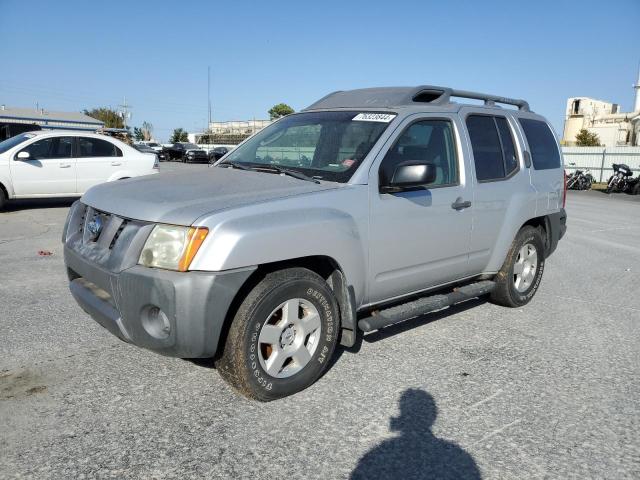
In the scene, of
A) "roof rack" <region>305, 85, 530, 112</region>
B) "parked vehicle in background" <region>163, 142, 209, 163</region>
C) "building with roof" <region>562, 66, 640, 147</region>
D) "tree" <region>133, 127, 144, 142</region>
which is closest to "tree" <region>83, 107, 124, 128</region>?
"tree" <region>133, 127, 144, 142</region>

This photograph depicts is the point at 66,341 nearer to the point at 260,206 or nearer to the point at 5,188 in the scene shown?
the point at 260,206

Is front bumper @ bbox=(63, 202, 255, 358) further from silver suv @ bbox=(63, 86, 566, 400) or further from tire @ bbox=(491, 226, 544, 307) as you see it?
tire @ bbox=(491, 226, 544, 307)

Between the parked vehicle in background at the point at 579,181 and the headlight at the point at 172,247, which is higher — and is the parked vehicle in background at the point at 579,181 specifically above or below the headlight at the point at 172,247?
below

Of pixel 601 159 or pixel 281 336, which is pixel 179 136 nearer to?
pixel 601 159

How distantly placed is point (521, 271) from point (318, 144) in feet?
8.30

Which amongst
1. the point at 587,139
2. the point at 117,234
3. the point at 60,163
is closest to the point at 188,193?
the point at 117,234

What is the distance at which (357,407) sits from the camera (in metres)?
3.17

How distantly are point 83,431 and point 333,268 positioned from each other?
67.8 inches

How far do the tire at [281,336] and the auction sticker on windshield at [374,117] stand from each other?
1.38 meters

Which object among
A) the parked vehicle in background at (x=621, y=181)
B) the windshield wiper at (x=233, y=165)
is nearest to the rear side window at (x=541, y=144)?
the windshield wiper at (x=233, y=165)

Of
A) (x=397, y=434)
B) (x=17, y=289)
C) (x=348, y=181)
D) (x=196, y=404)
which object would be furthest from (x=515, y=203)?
(x=17, y=289)

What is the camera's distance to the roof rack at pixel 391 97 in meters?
4.28

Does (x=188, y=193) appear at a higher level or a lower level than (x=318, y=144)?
lower

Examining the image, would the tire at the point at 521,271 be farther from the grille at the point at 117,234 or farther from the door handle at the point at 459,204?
the grille at the point at 117,234
